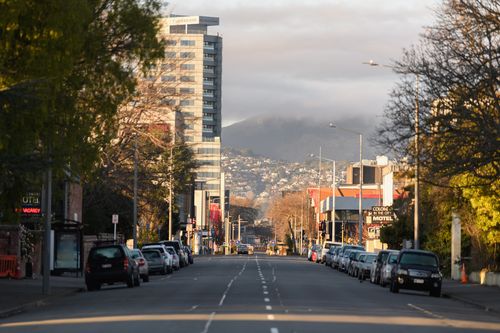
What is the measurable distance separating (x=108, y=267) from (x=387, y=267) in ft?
38.7

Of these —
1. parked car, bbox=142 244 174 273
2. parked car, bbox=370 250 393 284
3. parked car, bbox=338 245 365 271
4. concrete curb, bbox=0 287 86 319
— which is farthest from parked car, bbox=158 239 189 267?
concrete curb, bbox=0 287 86 319

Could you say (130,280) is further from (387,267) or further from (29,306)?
(29,306)

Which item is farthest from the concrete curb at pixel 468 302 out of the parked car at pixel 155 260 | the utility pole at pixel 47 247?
the parked car at pixel 155 260

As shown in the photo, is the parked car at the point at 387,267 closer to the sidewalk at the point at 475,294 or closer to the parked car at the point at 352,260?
the sidewalk at the point at 475,294

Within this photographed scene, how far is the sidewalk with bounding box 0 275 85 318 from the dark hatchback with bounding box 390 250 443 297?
12.1 m

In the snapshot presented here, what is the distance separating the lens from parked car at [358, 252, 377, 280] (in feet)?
190

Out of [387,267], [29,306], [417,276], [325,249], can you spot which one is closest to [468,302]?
[417,276]

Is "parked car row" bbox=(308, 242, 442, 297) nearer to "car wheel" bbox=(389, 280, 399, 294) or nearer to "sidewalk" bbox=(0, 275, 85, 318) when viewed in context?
"car wheel" bbox=(389, 280, 399, 294)

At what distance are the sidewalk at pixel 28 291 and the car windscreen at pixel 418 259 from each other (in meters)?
12.4

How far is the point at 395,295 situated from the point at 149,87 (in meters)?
17.5

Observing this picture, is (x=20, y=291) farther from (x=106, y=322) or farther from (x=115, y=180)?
(x=115, y=180)

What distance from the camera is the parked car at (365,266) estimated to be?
58.0m

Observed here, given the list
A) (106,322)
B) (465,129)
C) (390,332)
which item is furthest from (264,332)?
(465,129)

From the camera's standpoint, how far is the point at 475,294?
43.8 m
